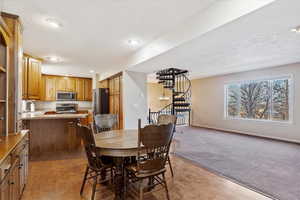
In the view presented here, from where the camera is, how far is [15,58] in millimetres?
2205

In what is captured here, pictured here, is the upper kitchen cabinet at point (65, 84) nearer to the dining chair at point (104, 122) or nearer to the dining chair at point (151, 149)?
the dining chair at point (104, 122)

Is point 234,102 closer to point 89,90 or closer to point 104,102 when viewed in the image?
point 104,102

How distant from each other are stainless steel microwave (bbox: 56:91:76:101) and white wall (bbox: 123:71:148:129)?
3.34 metres

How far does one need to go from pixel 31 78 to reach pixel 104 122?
233 centimetres

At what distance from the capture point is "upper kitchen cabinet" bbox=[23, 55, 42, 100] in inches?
151

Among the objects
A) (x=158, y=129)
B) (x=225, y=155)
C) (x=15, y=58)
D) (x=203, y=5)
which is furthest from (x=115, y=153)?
(x=225, y=155)

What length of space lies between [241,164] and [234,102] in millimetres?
4085

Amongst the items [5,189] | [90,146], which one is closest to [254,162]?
[90,146]

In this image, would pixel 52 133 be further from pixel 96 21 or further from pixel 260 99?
pixel 260 99

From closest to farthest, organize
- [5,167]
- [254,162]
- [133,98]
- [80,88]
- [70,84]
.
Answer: [5,167]
[254,162]
[133,98]
[70,84]
[80,88]

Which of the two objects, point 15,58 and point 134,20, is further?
point 134,20

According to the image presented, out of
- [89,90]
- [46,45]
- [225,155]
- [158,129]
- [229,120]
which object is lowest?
[225,155]

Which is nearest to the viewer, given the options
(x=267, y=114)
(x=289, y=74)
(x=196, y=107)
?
(x=289, y=74)

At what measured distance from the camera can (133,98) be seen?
515 centimetres
